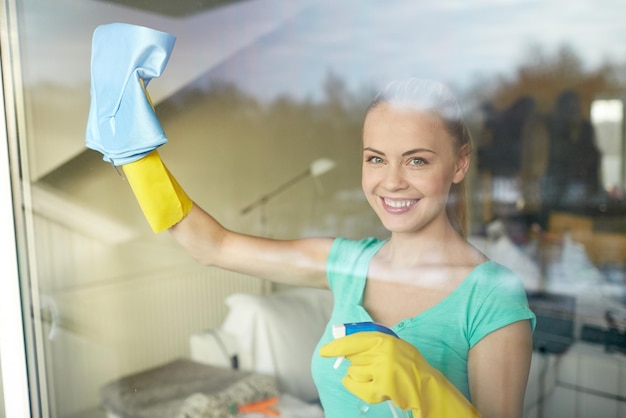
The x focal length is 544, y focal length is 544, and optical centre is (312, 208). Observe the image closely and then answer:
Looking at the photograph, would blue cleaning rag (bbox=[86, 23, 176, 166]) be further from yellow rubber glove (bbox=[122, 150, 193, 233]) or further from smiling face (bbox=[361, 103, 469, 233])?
smiling face (bbox=[361, 103, 469, 233])

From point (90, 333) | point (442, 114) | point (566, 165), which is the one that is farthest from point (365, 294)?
point (90, 333)

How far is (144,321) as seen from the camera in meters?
1.73

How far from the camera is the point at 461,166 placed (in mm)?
794

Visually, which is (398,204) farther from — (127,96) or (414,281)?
(127,96)

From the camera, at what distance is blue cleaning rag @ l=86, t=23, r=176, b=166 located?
932 millimetres

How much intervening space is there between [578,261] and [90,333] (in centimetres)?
148

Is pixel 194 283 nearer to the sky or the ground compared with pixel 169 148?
nearer to the ground

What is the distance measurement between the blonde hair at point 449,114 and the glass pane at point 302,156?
59mm

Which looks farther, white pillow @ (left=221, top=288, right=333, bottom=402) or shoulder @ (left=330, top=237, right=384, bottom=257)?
white pillow @ (left=221, top=288, right=333, bottom=402)

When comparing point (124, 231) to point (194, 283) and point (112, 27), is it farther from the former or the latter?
point (112, 27)

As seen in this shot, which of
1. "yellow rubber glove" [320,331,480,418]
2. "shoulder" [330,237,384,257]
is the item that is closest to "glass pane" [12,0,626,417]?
"shoulder" [330,237,384,257]

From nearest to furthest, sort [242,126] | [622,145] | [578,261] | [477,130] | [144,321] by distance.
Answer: [477,130], [622,145], [578,261], [242,126], [144,321]

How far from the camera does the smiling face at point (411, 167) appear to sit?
0.79m

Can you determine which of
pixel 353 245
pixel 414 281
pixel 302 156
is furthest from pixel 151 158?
pixel 302 156
